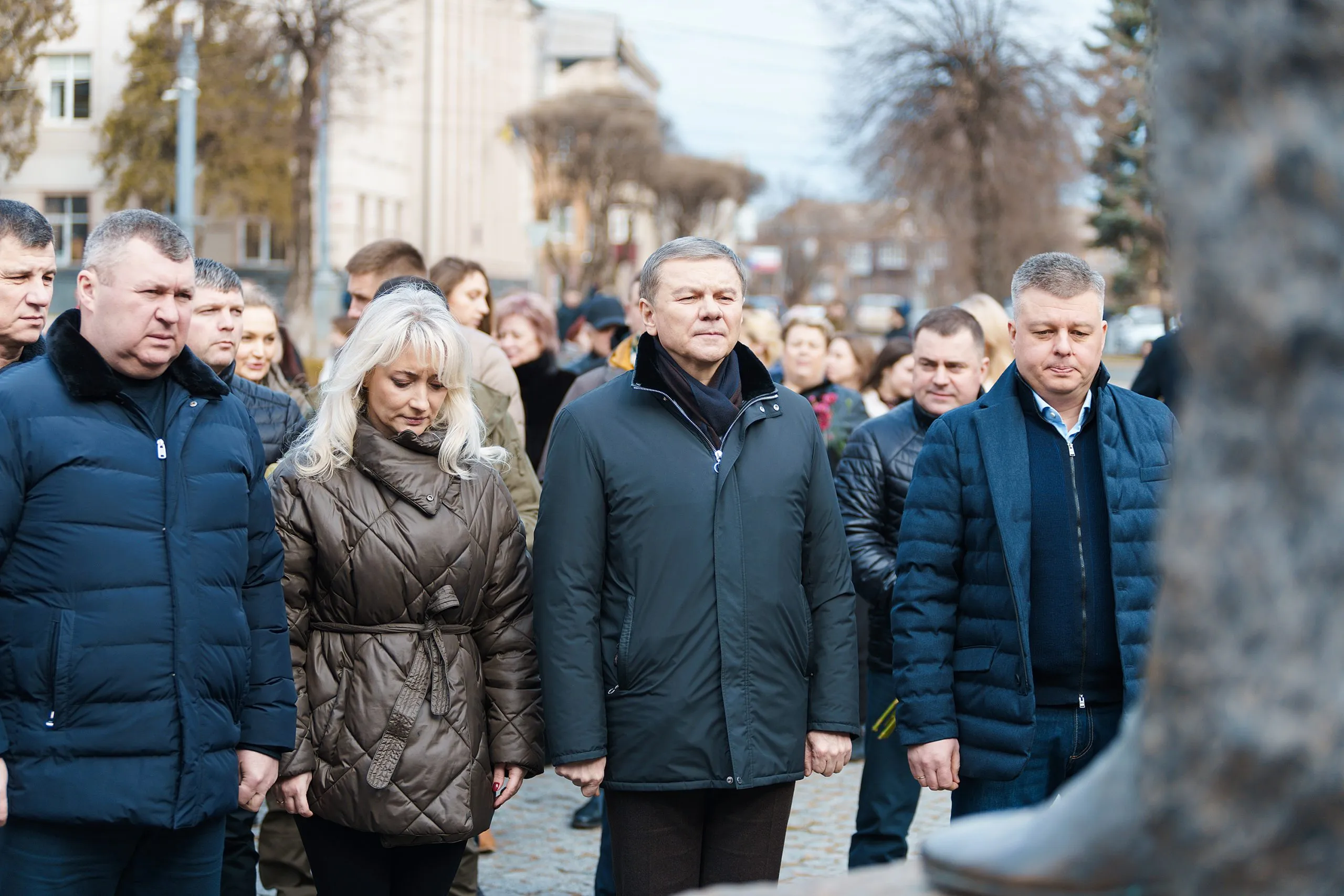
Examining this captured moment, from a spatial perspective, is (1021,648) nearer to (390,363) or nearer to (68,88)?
(390,363)

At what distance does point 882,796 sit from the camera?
217 inches

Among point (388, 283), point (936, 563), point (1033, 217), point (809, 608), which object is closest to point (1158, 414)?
point (936, 563)

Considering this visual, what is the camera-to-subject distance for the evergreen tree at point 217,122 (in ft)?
116

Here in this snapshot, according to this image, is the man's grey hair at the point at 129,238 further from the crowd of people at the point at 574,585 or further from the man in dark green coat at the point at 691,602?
the man in dark green coat at the point at 691,602

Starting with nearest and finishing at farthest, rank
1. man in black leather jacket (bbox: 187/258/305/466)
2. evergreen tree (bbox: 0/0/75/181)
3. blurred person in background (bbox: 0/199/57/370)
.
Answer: blurred person in background (bbox: 0/199/57/370) → man in black leather jacket (bbox: 187/258/305/466) → evergreen tree (bbox: 0/0/75/181)

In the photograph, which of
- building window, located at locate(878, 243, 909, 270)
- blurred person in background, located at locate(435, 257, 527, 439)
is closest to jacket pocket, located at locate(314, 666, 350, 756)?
blurred person in background, located at locate(435, 257, 527, 439)

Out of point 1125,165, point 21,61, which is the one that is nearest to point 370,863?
point 21,61

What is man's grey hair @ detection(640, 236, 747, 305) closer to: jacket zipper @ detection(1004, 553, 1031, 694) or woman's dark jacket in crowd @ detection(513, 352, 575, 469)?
jacket zipper @ detection(1004, 553, 1031, 694)

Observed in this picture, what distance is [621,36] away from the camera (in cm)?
8656

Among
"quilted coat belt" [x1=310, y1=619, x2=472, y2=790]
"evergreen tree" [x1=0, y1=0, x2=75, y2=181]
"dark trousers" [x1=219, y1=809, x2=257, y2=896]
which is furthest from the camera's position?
"evergreen tree" [x1=0, y1=0, x2=75, y2=181]

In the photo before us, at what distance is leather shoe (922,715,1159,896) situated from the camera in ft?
5.23

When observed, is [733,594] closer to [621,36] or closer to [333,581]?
[333,581]

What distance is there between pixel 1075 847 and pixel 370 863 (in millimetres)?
2743

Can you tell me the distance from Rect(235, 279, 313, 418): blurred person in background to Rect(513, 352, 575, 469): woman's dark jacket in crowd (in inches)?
74.2
